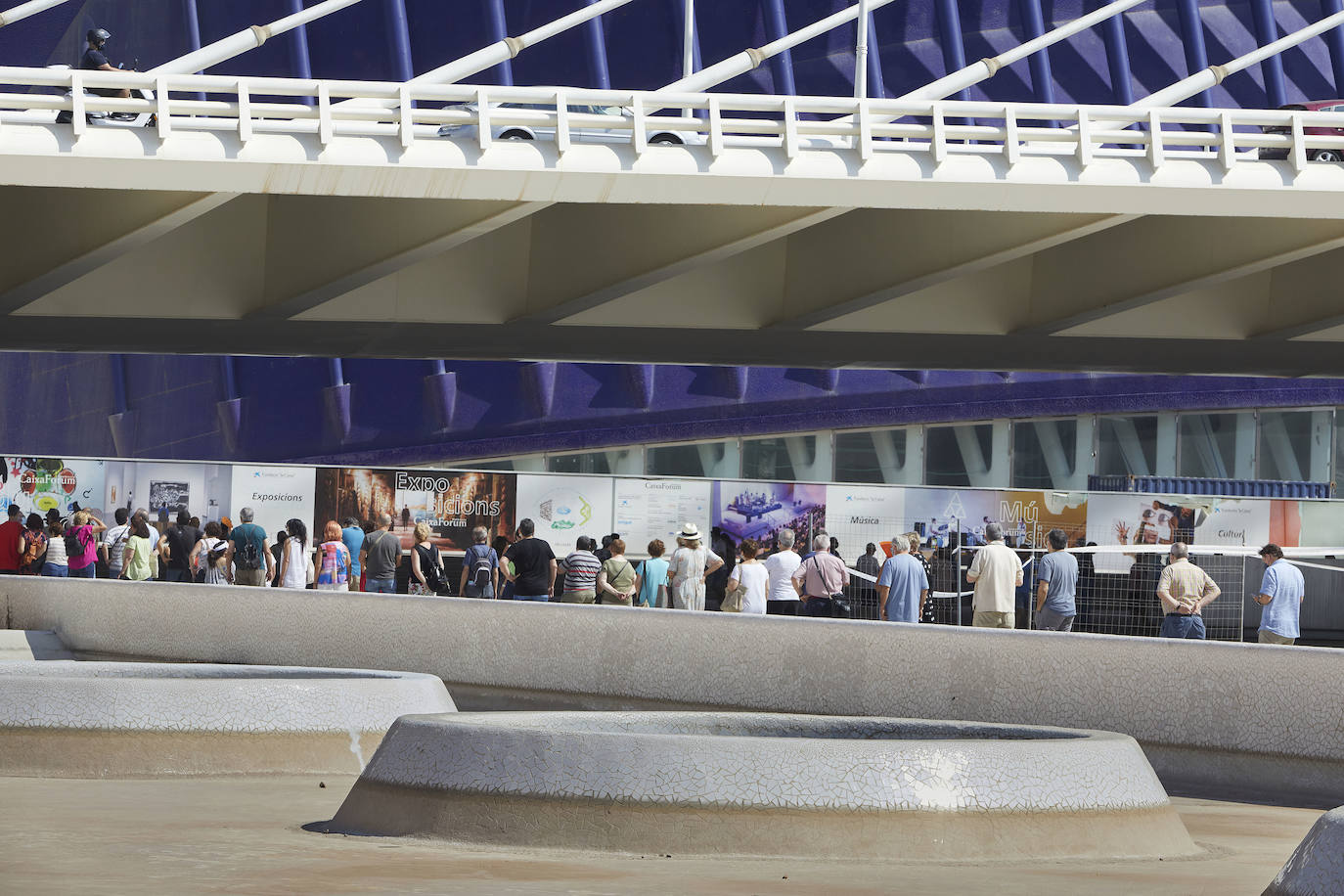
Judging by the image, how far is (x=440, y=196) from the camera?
64.6ft

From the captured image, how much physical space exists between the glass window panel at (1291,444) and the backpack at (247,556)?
32376 millimetres

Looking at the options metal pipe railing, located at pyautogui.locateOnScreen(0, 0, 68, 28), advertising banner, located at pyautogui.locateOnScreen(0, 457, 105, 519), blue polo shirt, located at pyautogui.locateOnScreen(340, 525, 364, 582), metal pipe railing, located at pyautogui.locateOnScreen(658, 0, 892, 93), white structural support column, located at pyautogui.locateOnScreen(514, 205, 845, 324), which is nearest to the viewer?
blue polo shirt, located at pyautogui.locateOnScreen(340, 525, 364, 582)

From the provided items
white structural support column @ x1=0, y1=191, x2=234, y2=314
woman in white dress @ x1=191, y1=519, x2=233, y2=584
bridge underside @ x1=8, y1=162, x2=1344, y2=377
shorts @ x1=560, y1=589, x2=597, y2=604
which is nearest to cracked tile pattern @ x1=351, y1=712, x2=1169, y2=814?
shorts @ x1=560, y1=589, x2=597, y2=604

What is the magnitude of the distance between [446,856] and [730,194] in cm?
1365

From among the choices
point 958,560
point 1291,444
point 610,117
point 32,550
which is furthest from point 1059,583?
point 1291,444

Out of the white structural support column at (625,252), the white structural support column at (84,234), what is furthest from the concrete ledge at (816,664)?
the white structural support column at (625,252)

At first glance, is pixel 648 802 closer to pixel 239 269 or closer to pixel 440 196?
pixel 440 196

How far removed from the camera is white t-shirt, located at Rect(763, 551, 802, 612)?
18312mm

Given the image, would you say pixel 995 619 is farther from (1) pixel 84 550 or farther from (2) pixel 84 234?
(2) pixel 84 234

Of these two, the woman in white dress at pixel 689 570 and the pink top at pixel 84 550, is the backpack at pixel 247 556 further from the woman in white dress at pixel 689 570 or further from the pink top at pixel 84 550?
the woman in white dress at pixel 689 570

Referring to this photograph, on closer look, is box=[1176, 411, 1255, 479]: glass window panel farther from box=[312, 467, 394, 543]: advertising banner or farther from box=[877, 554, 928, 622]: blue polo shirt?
box=[877, 554, 928, 622]: blue polo shirt

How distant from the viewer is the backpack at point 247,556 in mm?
19877

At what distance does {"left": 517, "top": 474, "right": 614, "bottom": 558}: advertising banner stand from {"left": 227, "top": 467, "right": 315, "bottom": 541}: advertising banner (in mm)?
2305

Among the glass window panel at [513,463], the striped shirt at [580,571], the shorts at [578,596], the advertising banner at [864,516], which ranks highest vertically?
the glass window panel at [513,463]
